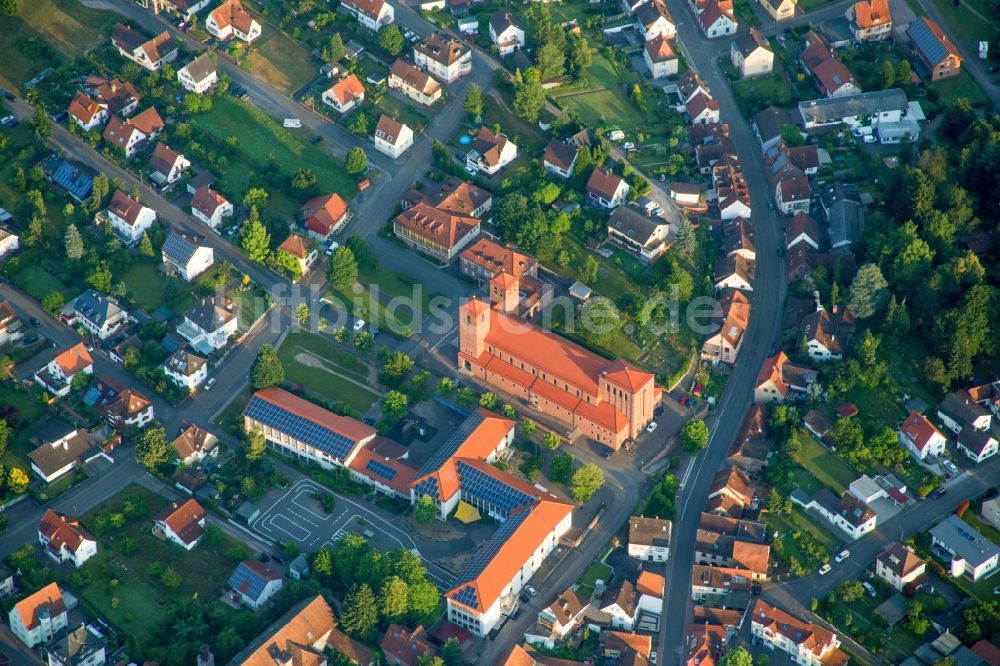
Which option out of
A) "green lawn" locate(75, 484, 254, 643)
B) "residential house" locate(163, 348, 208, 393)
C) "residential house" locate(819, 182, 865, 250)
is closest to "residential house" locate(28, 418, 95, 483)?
"green lawn" locate(75, 484, 254, 643)

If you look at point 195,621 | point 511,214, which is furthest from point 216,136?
point 195,621

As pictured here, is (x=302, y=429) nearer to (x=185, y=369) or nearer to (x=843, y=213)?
(x=185, y=369)

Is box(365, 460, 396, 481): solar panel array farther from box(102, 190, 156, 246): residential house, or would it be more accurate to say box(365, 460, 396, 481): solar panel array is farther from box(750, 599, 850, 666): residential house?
box(102, 190, 156, 246): residential house

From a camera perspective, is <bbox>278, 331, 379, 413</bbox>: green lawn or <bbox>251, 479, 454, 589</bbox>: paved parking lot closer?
<bbox>251, 479, 454, 589</bbox>: paved parking lot

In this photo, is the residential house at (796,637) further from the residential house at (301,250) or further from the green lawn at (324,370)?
the residential house at (301,250)

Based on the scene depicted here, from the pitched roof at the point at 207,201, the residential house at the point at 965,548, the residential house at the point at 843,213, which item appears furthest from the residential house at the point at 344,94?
the residential house at the point at 965,548

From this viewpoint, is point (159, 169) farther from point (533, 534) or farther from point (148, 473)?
point (533, 534)
